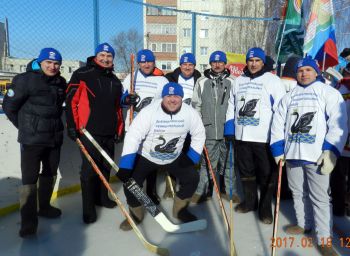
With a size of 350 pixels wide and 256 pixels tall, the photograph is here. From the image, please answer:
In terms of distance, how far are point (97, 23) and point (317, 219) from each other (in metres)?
4.00

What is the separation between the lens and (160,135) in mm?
3008

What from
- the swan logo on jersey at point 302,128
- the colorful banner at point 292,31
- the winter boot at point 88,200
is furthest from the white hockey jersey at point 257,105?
the colorful banner at point 292,31

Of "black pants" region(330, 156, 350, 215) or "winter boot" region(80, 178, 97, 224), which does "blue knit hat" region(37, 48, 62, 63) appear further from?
"black pants" region(330, 156, 350, 215)

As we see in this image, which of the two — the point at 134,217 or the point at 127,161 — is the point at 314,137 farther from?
the point at 134,217

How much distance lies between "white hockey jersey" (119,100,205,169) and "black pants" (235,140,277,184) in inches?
18.8

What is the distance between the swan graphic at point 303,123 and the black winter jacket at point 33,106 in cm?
219

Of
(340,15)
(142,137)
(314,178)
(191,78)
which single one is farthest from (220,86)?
(340,15)

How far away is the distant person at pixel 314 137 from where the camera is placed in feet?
8.19

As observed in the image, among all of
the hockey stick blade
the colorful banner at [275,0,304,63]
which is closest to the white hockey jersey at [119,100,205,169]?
the hockey stick blade

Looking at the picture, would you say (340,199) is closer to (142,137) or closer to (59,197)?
(142,137)

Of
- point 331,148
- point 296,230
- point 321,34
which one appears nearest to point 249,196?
point 296,230

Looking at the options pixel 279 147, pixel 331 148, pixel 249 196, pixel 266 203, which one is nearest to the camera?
pixel 331 148

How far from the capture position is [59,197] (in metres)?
4.02

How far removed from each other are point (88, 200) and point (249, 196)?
173 centimetres
